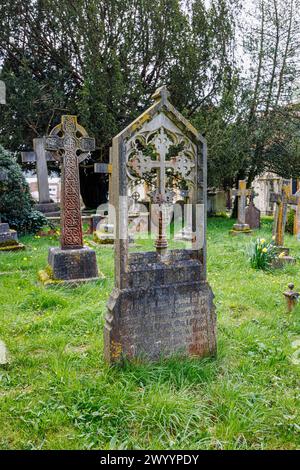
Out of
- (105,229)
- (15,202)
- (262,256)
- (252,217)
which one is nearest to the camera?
(262,256)

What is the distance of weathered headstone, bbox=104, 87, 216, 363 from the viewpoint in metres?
3.04

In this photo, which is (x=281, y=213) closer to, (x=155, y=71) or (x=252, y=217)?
(x=252, y=217)

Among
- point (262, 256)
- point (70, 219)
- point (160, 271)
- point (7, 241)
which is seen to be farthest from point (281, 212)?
point (7, 241)

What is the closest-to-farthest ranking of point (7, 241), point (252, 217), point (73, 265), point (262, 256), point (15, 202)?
point (73, 265)
point (262, 256)
point (7, 241)
point (15, 202)
point (252, 217)

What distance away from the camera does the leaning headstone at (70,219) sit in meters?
5.66

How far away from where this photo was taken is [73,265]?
18.6 feet

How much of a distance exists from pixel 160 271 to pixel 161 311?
1.18 ft

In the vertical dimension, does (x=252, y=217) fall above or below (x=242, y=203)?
below

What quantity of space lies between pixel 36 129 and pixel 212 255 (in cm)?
904

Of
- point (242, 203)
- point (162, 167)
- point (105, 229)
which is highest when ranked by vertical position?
point (162, 167)

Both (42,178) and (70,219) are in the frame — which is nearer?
(70,219)

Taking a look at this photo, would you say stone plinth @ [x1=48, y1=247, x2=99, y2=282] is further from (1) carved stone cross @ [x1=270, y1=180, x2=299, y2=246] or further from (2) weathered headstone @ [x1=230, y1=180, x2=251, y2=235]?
(2) weathered headstone @ [x1=230, y1=180, x2=251, y2=235]

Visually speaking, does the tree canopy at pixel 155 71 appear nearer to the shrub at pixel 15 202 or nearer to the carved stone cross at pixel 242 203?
the carved stone cross at pixel 242 203

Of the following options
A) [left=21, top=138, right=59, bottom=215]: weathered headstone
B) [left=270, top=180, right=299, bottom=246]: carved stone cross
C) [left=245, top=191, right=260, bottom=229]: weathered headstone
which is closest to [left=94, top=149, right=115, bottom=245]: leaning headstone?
Result: [left=21, top=138, right=59, bottom=215]: weathered headstone
